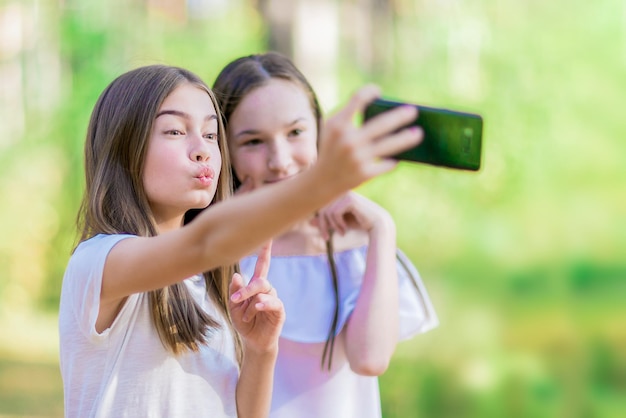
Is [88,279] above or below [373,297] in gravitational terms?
above

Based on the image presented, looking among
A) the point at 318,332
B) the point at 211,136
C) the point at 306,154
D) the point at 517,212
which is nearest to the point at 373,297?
the point at 318,332

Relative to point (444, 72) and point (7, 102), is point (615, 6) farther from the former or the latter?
point (7, 102)

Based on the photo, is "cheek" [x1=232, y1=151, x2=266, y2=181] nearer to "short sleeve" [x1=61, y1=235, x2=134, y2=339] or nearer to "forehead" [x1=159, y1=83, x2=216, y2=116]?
"forehead" [x1=159, y1=83, x2=216, y2=116]

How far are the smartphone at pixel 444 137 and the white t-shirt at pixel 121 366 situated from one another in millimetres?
547

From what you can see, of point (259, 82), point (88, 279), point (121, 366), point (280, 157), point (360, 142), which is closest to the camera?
point (360, 142)

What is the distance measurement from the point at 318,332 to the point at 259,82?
589mm

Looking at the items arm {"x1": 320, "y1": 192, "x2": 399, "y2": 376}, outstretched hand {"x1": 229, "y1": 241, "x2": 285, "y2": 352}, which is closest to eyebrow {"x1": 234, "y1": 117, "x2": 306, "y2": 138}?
arm {"x1": 320, "y1": 192, "x2": 399, "y2": 376}

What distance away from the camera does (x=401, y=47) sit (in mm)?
4965

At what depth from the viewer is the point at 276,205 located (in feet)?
3.71

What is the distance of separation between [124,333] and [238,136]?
2.05ft

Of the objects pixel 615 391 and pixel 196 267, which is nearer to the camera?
pixel 196 267

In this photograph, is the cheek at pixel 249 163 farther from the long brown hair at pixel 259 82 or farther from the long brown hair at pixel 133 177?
the long brown hair at pixel 133 177

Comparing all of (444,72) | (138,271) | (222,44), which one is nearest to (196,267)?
(138,271)

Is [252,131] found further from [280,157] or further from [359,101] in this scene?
[359,101]
